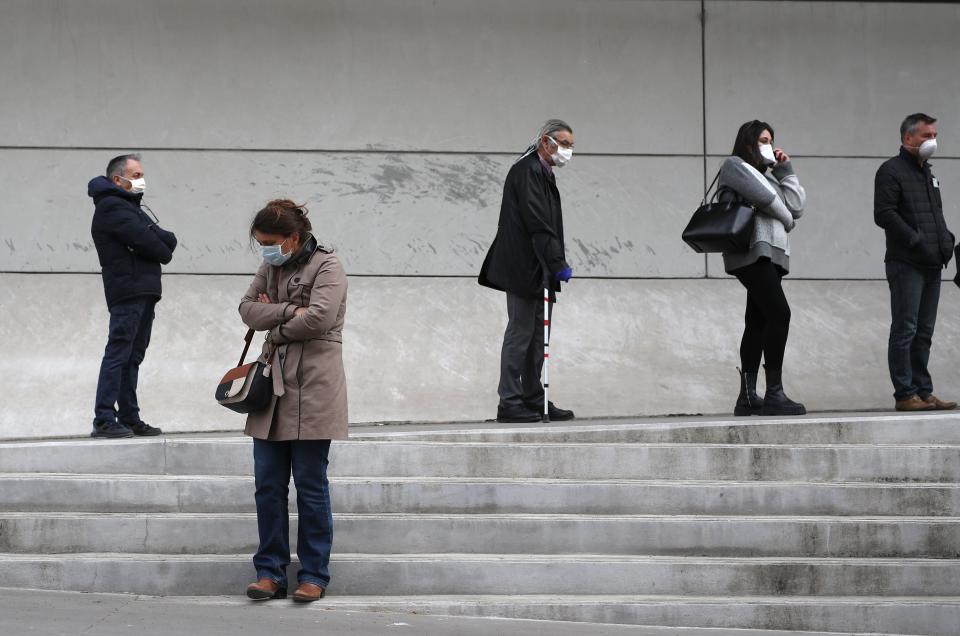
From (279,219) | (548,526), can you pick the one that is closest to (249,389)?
(279,219)

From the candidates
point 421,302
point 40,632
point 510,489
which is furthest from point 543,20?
point 40,632

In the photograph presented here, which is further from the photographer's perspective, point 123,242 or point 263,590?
point 123,242

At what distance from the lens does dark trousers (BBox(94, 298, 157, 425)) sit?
280 inches

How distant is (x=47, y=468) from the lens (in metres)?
6.50

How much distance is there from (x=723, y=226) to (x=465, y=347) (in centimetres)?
306

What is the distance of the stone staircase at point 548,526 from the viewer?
5625 millimetres

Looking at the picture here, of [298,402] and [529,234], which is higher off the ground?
[529,234]

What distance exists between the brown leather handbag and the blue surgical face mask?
0.41 meters

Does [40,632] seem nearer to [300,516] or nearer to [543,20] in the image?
[300,516]

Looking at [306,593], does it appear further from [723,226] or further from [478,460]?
[723,226]

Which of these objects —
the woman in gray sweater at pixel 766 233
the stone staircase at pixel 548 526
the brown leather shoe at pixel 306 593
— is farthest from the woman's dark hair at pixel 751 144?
the brown leather shoe at pixel 306 593

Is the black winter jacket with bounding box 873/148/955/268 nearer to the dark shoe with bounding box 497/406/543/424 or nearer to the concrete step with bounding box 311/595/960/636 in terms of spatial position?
the dark shoe with bounding box 497/406/543/424

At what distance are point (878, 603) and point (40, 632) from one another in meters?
3.41

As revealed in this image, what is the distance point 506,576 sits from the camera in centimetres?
566
